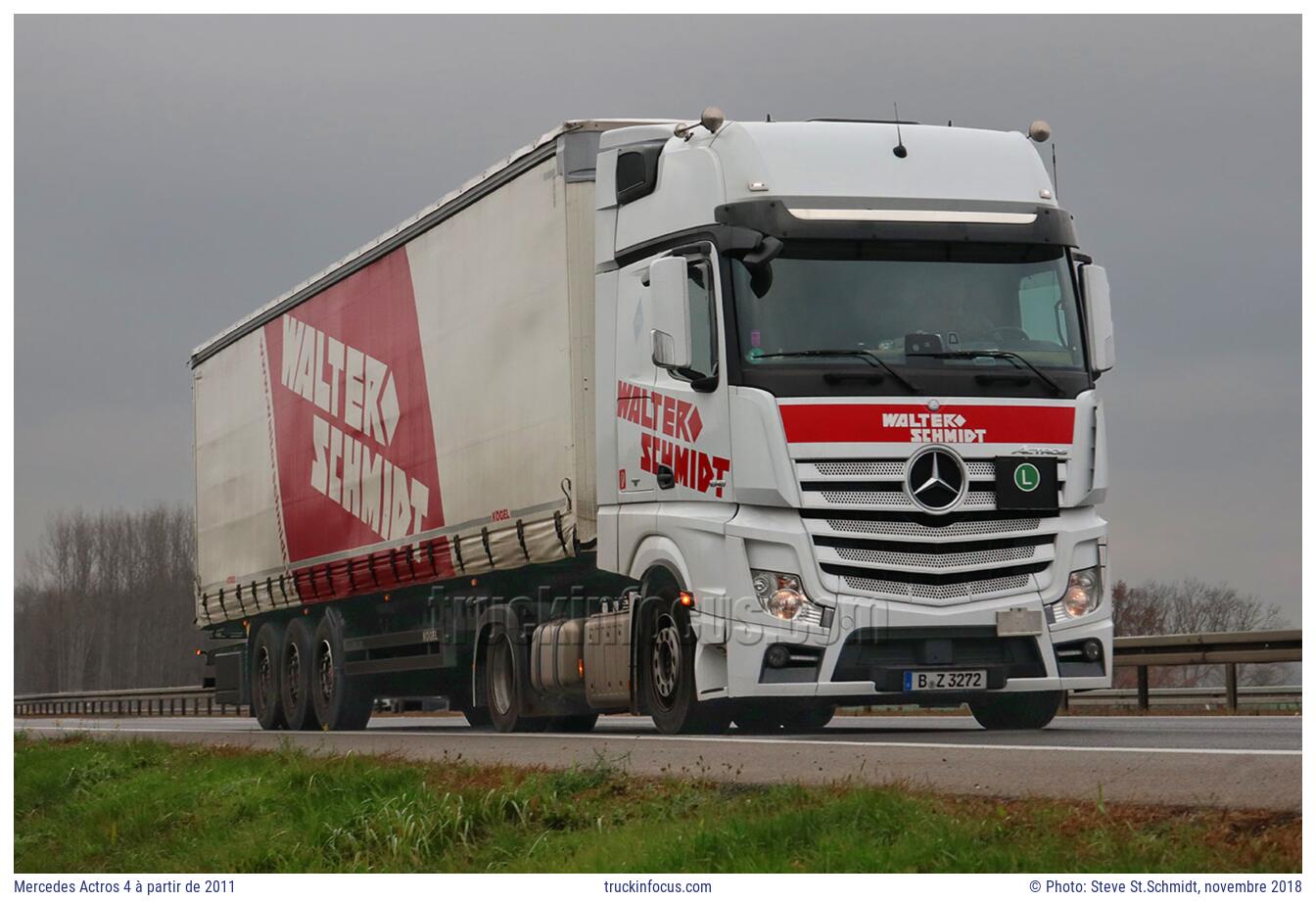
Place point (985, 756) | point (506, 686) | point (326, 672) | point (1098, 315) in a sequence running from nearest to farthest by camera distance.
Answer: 1. point (985, 756)
2. point (1098, 315)
3. point (506, 686)
4. point (326, 672)

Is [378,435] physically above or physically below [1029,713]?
above

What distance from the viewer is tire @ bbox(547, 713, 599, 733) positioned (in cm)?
1841

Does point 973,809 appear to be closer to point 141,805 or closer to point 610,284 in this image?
point 141,805

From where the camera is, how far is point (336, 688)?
21.1 meters

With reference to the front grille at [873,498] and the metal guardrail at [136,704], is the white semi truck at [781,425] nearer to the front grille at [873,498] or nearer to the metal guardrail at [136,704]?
the front grille at [873,498]

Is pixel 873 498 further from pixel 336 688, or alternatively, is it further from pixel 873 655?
pixel 336 688

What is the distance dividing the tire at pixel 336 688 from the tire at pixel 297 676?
0.61 feet

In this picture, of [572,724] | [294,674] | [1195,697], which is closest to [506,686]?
[572,724]

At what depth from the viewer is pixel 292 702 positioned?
73.9 feet

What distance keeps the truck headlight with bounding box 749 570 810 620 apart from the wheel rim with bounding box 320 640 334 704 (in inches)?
341

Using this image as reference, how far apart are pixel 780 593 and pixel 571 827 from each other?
4.64 metres

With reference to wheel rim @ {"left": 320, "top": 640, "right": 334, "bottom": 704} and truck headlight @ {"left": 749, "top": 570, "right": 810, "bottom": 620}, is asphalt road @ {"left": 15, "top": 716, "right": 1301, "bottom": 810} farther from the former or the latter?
wheel rim @ {"left": 320, "top": 640, "right": 334, "bottom": 704}

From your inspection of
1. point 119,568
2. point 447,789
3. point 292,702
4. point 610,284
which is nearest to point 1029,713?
point 610,284

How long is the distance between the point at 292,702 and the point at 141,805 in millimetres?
10213
